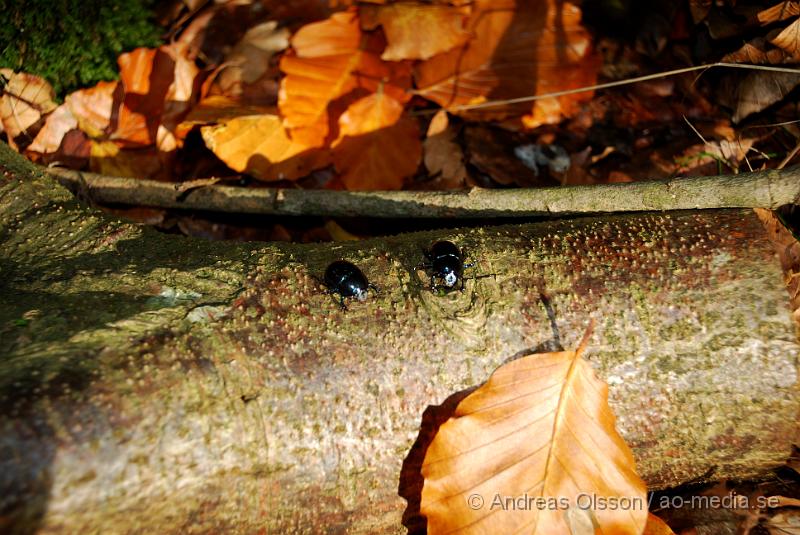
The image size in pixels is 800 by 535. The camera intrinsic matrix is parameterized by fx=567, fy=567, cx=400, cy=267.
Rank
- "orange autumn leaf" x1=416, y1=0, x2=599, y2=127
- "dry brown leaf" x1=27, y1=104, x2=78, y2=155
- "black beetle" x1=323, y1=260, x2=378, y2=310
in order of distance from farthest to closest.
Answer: "orange autumn leaf" x1=416, y1=0, x2=599, y2=127 → "dry brown leaf" x1=27, y1=104, x2=78, y2=155 → "black beetle" x1=323, y1=260, x2=378, y2=310

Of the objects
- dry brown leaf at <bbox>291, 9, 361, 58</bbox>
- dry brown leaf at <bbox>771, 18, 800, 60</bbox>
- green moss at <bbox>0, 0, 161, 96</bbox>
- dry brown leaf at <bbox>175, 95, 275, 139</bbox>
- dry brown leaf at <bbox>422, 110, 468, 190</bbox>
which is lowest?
dry brown leaf at <bbox>422, 110, 468, 190</bbox>

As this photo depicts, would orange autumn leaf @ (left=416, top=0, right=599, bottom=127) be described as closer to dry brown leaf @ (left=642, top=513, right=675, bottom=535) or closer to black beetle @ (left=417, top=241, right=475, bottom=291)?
black beetle @ (left=417, top=241, right=475, bottom=291)

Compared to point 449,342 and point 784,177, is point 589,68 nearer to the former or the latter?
point 784,177

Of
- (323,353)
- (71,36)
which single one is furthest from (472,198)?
(71,36)

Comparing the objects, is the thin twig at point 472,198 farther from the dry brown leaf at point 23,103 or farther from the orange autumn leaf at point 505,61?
the orange autumn leaf at point 505,61

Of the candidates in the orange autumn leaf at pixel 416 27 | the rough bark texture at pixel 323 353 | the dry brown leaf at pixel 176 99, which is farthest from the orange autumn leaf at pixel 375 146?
the rough bark texture at pixel 323 353

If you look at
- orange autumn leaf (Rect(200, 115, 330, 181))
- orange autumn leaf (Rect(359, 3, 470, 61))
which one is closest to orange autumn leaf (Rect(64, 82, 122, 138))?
orange autumn leaf (Rect(200, 115, 330, 181))
